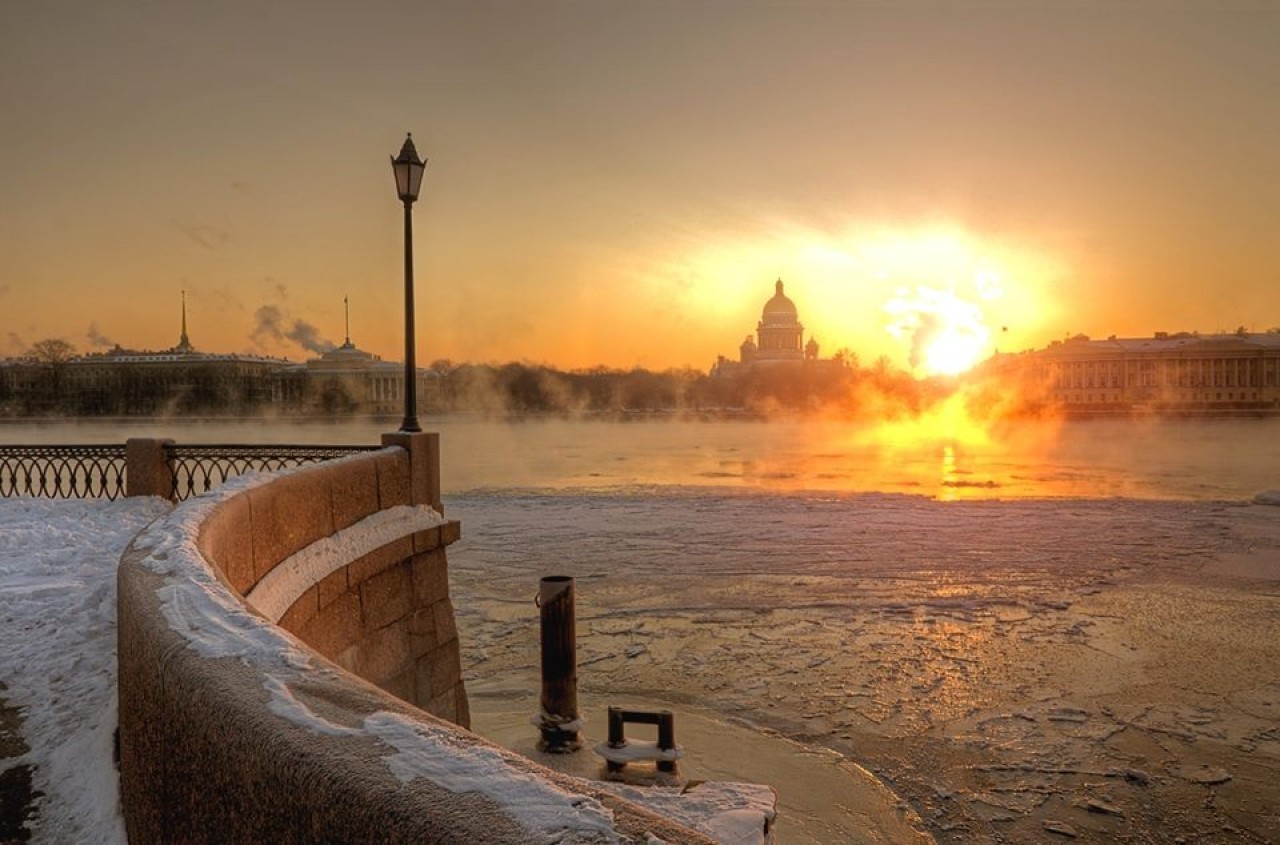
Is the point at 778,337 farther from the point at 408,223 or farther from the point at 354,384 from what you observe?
the point at 408,223

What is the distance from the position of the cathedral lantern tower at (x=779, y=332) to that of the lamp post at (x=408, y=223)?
152 m

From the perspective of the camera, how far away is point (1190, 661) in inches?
471

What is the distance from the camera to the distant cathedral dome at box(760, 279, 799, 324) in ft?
541

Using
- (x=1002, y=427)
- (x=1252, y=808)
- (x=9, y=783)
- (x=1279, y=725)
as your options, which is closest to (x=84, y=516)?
(x=9, y=783)

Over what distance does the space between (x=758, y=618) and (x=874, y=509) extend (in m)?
15.7

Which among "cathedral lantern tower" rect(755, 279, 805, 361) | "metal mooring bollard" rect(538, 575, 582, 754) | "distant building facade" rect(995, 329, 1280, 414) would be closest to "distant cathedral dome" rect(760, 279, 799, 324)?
"cathedral lantern tower" rect(755, 279, 805, 361)

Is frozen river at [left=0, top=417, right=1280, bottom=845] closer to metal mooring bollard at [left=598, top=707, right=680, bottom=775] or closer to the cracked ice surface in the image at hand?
the cracked ice surface

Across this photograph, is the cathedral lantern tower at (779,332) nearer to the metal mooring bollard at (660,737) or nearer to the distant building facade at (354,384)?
the distant building facade at (354,384)

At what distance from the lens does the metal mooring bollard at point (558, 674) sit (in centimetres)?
920

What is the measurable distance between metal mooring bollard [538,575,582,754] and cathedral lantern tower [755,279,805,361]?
153 m

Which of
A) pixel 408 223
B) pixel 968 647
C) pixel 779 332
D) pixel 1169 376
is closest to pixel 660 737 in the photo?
pixel 968 647

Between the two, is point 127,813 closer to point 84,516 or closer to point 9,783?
Result: point 9,783

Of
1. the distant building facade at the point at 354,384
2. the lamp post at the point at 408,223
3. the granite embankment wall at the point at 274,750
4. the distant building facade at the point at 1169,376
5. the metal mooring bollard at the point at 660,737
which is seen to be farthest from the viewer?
the distant building facade at the point at 354,384

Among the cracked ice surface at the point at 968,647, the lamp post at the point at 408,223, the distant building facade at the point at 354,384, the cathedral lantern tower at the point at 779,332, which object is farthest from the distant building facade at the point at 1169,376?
the lamp post at the point at 408,223
